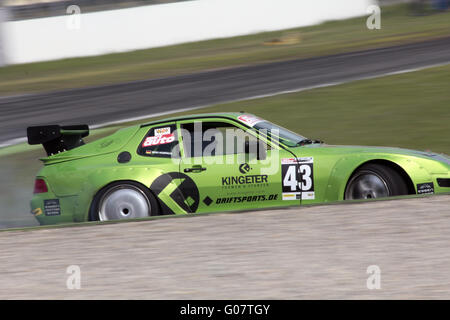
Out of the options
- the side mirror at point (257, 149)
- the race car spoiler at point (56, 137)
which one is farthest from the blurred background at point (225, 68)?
the side mirror at point (257, 149)

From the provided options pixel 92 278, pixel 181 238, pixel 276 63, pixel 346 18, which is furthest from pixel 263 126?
pixel 346 18

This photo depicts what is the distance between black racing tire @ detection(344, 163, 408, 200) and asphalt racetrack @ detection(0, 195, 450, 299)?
0.99 feet

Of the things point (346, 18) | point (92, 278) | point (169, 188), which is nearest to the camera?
point (92, 278)

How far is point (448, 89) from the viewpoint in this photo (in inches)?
650

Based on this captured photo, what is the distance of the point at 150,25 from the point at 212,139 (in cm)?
2301

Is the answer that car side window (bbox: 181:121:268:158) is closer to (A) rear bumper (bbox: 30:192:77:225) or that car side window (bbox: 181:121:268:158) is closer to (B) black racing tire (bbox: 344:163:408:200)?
(B) black racing tire (bbox: 344:163:408:200)

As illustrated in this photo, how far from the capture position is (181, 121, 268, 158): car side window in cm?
778

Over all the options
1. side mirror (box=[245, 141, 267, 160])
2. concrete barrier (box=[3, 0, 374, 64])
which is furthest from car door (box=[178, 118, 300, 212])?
concrete barrier (box=[3, 0, 374, 64])

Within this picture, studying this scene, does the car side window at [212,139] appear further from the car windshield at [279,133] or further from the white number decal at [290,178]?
the white number decal at [290,178]

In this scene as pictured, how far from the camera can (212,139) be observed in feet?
25.7

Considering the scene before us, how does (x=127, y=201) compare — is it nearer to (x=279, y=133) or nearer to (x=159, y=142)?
(x=159, y=142)

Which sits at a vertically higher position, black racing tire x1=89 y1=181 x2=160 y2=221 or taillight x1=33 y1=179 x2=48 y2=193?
taillight x1=33 y1=179 x2=48 y2=193
